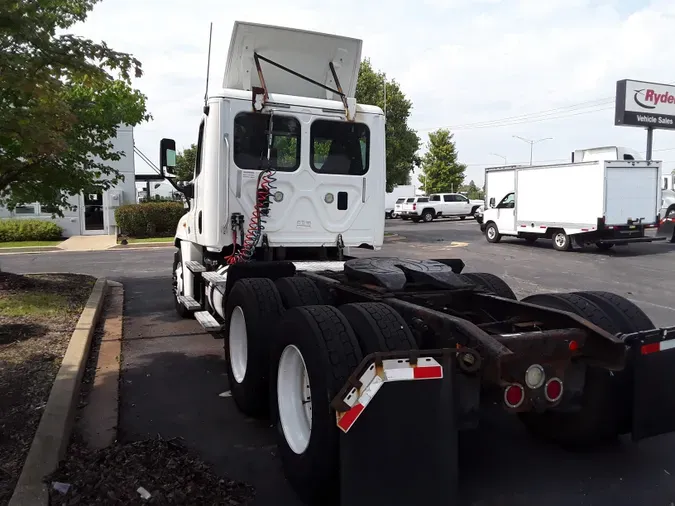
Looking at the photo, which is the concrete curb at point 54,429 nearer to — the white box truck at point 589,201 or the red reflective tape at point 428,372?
the red reflective tape at point 428,372

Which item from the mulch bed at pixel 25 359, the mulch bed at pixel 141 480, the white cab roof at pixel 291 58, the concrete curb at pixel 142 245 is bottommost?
the mulch bed at pixel 141 480

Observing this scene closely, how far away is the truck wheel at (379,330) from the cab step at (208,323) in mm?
2374

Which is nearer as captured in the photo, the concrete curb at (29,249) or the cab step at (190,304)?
the cab step at (190,304)

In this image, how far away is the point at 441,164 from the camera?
54.8 meters

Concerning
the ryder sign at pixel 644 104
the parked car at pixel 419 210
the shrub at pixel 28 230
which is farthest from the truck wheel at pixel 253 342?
the ryder sign at pixel 644 104

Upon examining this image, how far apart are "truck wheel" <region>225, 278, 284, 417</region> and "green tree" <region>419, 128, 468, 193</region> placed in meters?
51.3

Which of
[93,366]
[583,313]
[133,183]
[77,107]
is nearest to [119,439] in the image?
[93,366]

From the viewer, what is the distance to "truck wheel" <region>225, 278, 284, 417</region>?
448cm

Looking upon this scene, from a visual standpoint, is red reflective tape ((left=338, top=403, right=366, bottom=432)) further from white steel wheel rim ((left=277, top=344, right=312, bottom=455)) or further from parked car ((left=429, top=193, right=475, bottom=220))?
parked car ((left=429, top=193, right=475, bottom=220))

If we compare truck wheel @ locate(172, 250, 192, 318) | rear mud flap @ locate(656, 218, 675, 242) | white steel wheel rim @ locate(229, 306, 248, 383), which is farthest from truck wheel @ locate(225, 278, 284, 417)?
rear mud flap @ locate(656, 218, 675, 242)

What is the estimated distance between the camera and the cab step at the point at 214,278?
599cm

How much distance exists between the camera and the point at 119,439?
4281mm

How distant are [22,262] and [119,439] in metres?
14.6

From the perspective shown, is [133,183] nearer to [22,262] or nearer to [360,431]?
[22,262]
